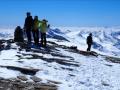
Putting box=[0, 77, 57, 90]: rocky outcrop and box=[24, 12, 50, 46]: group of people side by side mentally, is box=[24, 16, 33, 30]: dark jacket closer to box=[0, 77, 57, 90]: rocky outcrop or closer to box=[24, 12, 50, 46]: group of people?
box=[24, 12, 50, 46]: group of people

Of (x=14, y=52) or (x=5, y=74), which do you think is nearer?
(x=5, y=74)

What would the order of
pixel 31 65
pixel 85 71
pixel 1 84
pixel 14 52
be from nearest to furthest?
pixel 1 84, pixel 31 65, pixel 85 71, pixel 14 52

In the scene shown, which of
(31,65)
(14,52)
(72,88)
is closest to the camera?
(72,88)

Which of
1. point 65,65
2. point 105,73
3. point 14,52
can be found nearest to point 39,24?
point 14,52

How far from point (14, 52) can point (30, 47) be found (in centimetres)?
465

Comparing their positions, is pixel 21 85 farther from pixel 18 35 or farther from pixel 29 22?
pixel 18 35

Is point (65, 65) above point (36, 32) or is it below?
below

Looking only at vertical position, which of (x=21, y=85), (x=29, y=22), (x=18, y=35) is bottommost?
(x=21, y=85)

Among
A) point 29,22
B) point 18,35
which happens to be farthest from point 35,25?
point 18,35

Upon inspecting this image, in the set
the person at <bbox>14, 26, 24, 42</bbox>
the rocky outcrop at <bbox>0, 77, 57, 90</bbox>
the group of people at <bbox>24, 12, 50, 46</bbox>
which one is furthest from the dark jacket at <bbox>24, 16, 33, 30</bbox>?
the rocky outcrop at <bbox>0, 77, 57, 90</bbox>

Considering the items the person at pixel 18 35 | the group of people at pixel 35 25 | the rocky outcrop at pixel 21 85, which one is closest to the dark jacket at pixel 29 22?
the group of people at pixel 35 25

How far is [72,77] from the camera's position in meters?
22.5

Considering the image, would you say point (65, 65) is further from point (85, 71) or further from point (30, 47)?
point (30, 47)

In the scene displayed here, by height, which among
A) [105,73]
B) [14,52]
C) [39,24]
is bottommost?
[105,73]
